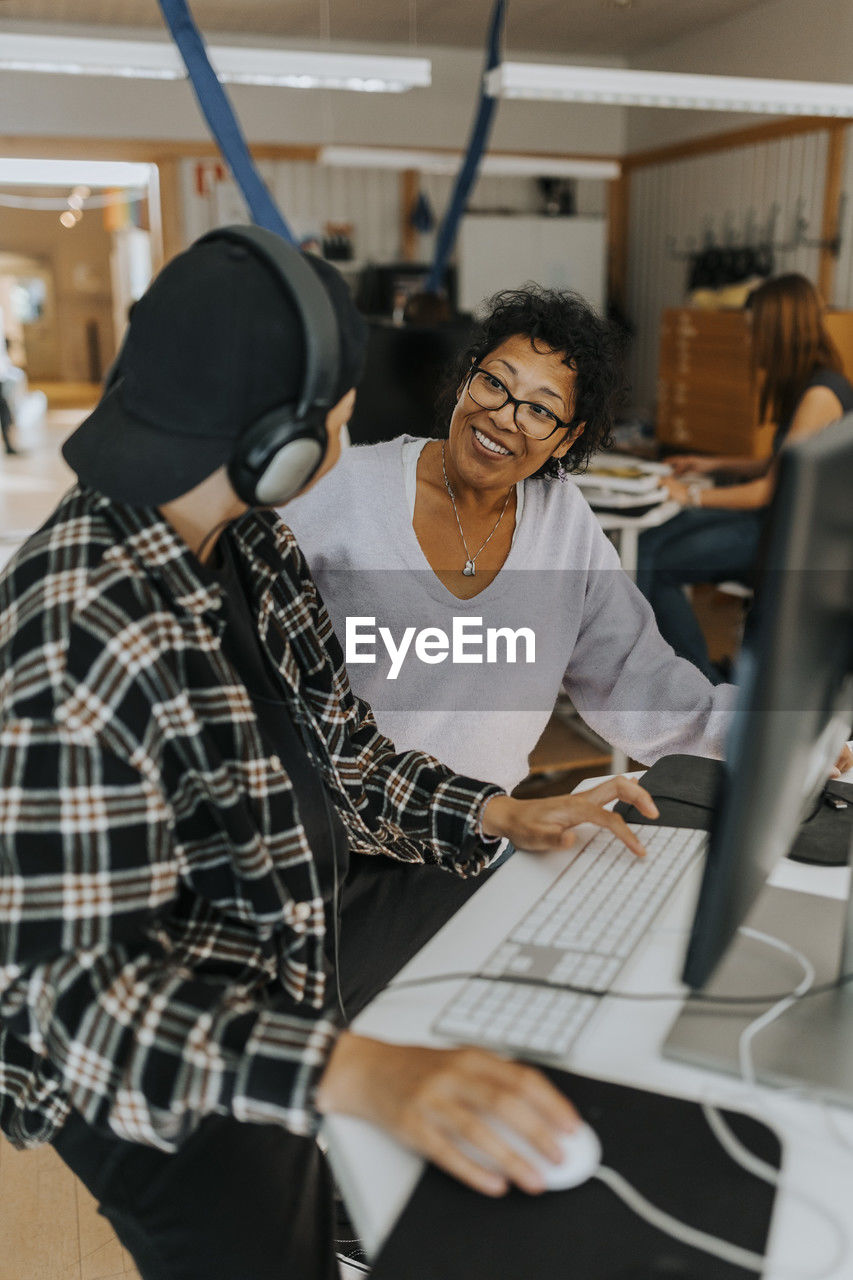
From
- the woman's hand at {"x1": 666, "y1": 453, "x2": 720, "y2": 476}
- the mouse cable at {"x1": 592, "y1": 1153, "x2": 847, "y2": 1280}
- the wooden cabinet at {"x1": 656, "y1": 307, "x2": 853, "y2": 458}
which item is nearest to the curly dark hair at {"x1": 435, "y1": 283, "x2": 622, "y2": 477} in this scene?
the mouse cable at {"x1": 592, "y1": 1153, "x2": 847, "y2": 1280}

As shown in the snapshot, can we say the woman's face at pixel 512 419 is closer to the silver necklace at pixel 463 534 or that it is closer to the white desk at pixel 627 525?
the silver necklace at pixel 463 534

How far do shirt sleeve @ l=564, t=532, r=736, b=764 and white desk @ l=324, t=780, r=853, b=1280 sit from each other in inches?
16.2

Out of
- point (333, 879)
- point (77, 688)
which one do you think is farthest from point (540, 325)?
point (77, 688)

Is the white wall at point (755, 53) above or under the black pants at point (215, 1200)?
above

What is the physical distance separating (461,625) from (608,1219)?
1.04 m

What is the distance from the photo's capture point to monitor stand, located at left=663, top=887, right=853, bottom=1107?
79cm

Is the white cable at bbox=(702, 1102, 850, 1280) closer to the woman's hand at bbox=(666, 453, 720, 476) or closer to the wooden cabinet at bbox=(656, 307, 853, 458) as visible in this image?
the woman's hand at bbox=(666, 453, 720, 476)

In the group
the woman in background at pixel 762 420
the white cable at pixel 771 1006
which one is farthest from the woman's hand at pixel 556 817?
the woman in background at pixel 762 420

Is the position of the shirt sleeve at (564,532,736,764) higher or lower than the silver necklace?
lower

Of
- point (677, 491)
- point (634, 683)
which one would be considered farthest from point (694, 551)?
point (634, 683)

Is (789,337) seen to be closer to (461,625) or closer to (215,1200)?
(461,625)

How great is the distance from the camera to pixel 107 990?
2.48ft

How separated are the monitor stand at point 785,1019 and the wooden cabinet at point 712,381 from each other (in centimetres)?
470

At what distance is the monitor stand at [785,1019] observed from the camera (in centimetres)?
79
